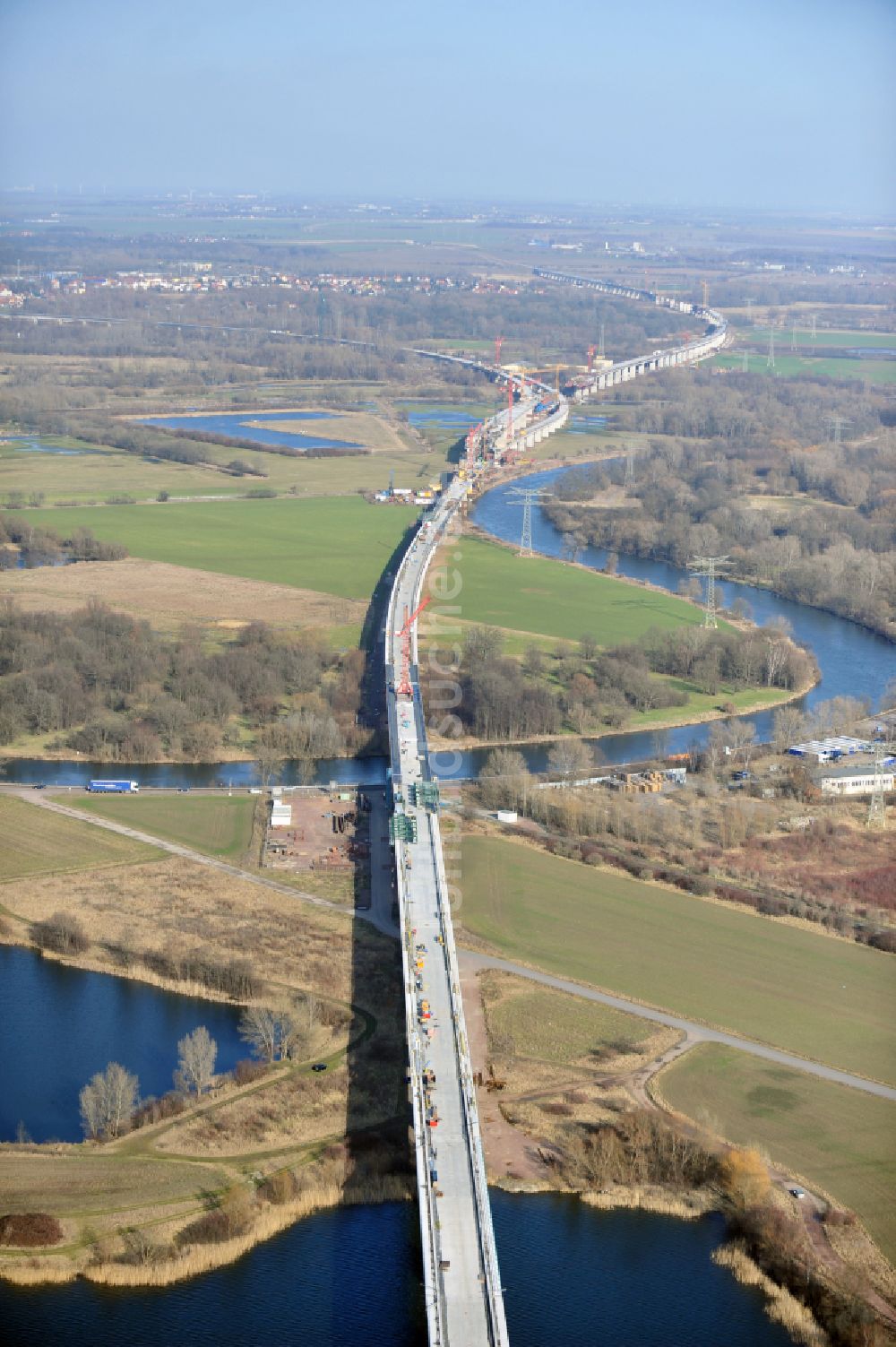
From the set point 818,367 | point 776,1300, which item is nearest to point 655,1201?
point 776,1300

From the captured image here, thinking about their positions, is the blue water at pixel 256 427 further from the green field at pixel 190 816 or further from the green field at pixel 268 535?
the green field at pixel 190 816

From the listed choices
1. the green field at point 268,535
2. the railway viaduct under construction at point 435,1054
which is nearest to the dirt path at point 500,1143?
the railway viaduct under construction at point 435,1054

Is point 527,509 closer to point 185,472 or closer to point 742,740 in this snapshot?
→ point 185,472

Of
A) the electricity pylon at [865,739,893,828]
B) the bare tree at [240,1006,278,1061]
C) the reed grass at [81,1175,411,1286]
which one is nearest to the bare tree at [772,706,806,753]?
the electricity pylon at [865,739,893,828]

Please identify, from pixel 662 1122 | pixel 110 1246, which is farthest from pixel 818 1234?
pixel 110 1246

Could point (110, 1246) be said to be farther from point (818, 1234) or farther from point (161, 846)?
point (161, 846)
